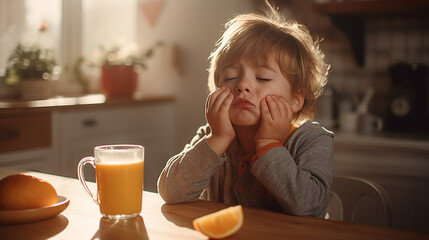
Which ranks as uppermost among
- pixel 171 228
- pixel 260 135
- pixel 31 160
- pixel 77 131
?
pixel 260 135

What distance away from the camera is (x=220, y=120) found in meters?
0.97

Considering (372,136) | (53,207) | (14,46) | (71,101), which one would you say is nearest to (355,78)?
(372,136)

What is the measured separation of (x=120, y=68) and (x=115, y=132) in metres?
0.46

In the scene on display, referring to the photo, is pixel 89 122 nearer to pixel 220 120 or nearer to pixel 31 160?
pixel 31 160

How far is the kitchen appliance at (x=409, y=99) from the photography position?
233 cm

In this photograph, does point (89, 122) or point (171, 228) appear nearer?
point (171, 228)

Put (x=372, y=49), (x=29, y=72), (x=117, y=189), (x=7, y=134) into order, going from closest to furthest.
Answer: (x=117, y=189) → (x=7, y=134) → (x=29, y=72) → (x=372, y=49)

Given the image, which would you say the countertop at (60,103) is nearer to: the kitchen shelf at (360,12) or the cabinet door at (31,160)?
the cabinet door at (31,160)

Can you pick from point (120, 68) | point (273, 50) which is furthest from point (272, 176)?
point (120, 68)

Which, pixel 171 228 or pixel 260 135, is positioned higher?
pixel 260 135

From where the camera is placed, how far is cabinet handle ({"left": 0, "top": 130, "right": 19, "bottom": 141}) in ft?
6.27

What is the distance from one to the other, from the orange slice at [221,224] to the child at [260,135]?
0.74 feet

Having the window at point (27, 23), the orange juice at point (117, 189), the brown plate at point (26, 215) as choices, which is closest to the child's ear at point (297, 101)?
the orange juice at point (117, 189)

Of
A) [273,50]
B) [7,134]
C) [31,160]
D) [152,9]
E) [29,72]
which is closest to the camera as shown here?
[273,50]
